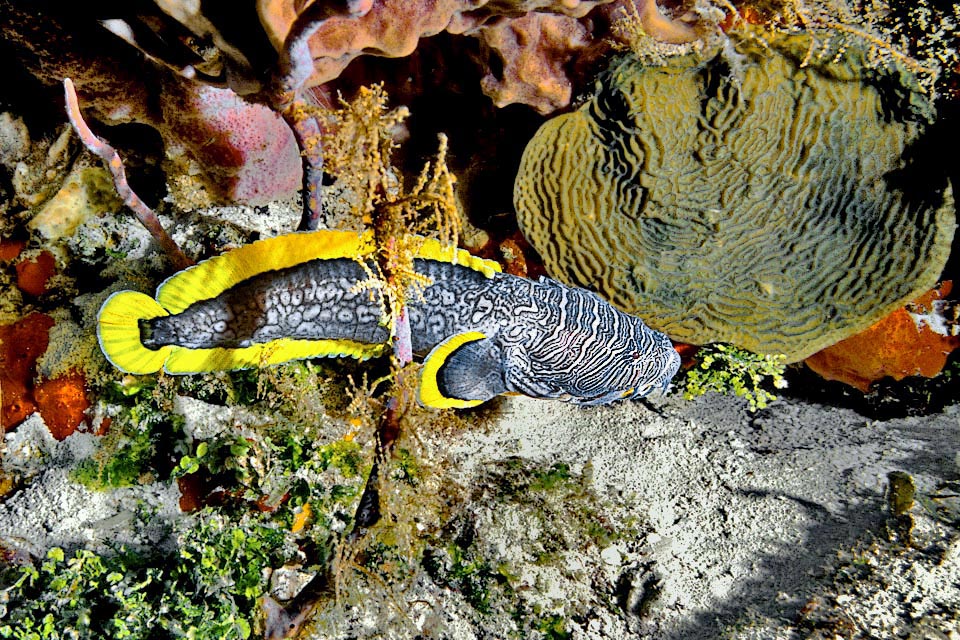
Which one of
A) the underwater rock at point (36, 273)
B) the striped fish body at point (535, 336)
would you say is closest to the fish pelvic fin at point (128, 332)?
the underwater rock at point (36, 273)

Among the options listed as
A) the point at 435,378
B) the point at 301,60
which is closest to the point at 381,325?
the point at 435,378

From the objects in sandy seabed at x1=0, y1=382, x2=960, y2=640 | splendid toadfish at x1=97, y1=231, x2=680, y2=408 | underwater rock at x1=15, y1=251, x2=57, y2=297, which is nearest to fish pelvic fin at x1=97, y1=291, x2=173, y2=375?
splendid toadfish at x1=97, y1=231, x2=680, y2=408

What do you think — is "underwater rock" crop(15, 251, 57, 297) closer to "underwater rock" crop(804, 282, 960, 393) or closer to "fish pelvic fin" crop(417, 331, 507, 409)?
"fish pelvic fin" crop(417, 331, 507, 409)

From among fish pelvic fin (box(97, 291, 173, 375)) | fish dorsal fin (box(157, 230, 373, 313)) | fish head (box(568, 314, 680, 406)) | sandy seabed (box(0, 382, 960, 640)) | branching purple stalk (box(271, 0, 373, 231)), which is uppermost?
branching purple stalk (box(271, 0, 373, 231))

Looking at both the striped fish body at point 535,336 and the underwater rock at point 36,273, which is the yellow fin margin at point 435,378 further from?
the underwater rock at point 36,273

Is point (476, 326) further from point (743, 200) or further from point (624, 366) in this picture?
point (743, 200)

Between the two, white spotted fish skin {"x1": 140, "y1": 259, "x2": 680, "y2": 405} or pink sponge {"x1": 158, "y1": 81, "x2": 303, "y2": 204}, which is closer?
pink sponge {"x1": 158, "y1": 81, "x2": 303, "y2": 204}

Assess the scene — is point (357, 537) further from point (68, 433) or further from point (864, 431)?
point (864, 431)
